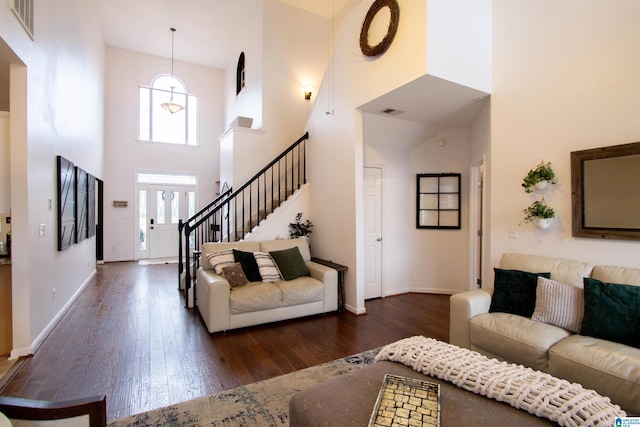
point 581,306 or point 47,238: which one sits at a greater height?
point 47,238

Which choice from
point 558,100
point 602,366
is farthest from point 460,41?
point 602,366

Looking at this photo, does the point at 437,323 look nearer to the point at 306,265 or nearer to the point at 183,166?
the point at 306,265

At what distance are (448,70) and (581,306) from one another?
2.36 meters

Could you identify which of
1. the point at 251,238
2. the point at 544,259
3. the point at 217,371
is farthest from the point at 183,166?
the point at 544,259

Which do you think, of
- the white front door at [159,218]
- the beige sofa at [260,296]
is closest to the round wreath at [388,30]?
the beige sofa at [260,296]

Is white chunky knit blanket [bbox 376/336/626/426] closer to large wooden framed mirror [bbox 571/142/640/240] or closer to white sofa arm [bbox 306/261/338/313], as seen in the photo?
large wooden framed mirror [bbox 571/142/640/240]

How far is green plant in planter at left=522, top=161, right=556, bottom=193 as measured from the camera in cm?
281

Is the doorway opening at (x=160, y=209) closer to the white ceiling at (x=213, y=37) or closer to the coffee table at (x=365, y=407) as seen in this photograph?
the white ceiling at (x=213, y=37)

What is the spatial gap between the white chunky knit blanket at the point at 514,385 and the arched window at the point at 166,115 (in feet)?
27.8

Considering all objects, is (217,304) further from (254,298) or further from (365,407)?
(365,407)

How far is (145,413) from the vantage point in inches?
79.5

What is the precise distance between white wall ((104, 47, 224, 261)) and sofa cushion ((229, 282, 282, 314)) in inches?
233

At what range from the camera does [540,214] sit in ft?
9.27

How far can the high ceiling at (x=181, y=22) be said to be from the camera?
6.13 meters
